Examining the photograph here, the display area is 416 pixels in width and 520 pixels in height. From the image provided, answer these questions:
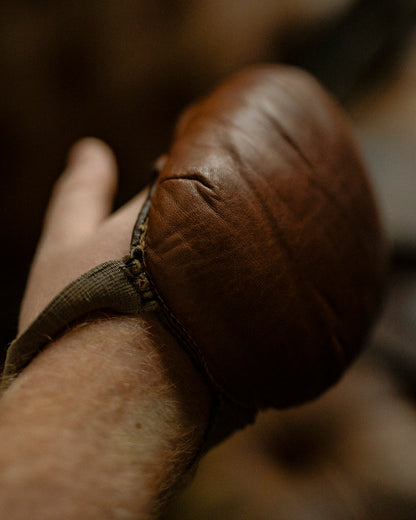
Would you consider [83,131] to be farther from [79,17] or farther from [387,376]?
[387,376]

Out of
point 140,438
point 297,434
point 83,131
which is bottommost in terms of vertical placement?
point 297,434

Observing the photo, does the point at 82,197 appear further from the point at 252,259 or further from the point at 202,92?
the point at 202,92

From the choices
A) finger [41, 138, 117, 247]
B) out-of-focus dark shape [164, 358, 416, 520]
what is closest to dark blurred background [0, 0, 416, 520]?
out-of-focus dark shape [164, 358, 416, 520]

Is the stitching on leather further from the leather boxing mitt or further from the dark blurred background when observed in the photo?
the dark blurred background

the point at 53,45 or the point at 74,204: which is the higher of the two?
the point at 53,45

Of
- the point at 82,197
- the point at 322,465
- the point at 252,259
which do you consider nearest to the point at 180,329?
the point at 252,259

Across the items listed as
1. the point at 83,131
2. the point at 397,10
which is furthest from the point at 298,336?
the point at 397,10

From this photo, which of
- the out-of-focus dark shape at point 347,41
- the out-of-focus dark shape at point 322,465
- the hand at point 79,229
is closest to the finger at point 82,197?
the hand at point 79,229
